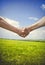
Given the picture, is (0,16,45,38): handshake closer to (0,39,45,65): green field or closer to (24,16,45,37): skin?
(24,16,45,37): skin

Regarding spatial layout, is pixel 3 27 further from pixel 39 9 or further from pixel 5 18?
pixel 39 9

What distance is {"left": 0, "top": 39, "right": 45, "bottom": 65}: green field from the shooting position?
5.34ft

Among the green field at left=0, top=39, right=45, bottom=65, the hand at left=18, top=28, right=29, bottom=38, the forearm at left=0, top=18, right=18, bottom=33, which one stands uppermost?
the forearm at left=0, top=18, right=18, bottom=33

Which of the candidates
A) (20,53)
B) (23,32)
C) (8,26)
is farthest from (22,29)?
(20,53)

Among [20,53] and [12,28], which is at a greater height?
[12,28]

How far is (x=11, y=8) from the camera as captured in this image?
1682 mm

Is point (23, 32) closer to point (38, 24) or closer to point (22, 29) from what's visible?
point (22, 29)

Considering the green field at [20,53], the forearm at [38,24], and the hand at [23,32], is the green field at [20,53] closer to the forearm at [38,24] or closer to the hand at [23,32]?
the hand at [23,32]

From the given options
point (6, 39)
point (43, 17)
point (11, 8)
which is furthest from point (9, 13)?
point (43, 17)

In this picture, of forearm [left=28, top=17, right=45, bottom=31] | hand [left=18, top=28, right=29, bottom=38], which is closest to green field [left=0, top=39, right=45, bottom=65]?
hand [left=18, top=28, right=29, bottom=38]

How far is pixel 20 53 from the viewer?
64.5 inches

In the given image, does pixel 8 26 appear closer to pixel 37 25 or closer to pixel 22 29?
pixel 22 29

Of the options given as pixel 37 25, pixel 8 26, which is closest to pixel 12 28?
pixel 8 26

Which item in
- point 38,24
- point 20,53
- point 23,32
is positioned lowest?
point 20,53
